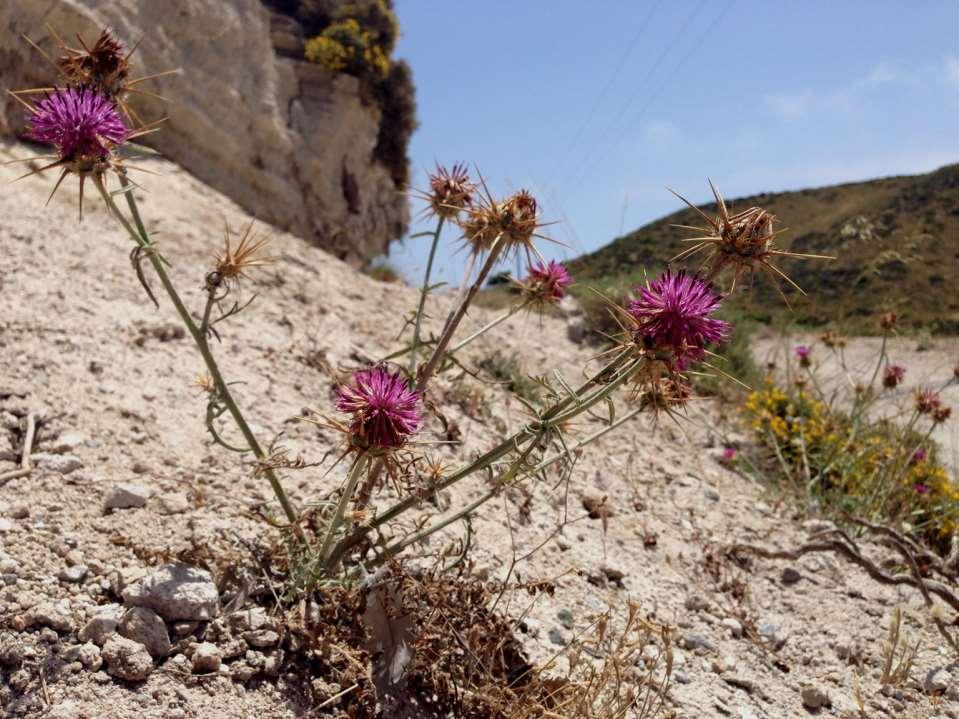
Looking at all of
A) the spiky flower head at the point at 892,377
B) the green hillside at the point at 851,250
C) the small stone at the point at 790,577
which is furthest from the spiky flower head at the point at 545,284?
the green hillside at the point at 851,250

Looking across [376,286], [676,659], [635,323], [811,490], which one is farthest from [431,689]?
[376,286]

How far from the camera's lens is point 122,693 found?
195 cm

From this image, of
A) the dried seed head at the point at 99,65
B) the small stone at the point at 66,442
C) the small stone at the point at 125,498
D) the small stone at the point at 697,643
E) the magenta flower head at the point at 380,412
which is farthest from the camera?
the small stone at the point at 697,643

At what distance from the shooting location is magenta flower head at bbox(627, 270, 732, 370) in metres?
1.80

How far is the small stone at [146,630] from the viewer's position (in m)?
2.07

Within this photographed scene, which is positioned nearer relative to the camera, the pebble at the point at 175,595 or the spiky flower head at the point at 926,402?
the pebble at the point at 175,595

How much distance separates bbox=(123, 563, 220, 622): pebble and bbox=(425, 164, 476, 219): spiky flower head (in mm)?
1470

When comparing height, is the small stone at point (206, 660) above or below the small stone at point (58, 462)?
below

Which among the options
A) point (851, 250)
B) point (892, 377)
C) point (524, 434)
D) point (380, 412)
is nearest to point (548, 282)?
point (524, 434)

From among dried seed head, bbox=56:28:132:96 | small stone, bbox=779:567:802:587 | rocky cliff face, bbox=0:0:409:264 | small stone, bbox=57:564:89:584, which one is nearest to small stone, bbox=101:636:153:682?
small stone, bbox=57:564:89:584

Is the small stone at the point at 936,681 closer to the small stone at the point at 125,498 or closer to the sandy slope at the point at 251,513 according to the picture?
the sandy slope at the point at 251,513

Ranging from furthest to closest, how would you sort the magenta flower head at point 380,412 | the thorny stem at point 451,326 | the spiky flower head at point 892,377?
1. the spiky flower head at point 892,377
2. the thorny stem at point 451,326
3. the magenta flower head at point 380,412

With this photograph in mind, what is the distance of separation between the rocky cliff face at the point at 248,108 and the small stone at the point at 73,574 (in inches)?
167

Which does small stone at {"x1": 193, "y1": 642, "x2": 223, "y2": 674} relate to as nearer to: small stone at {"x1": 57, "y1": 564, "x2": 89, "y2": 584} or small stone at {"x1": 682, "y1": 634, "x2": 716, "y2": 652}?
small stone at {"x1": 57, "y1": 564, "x2": 89, "y2": 584}
